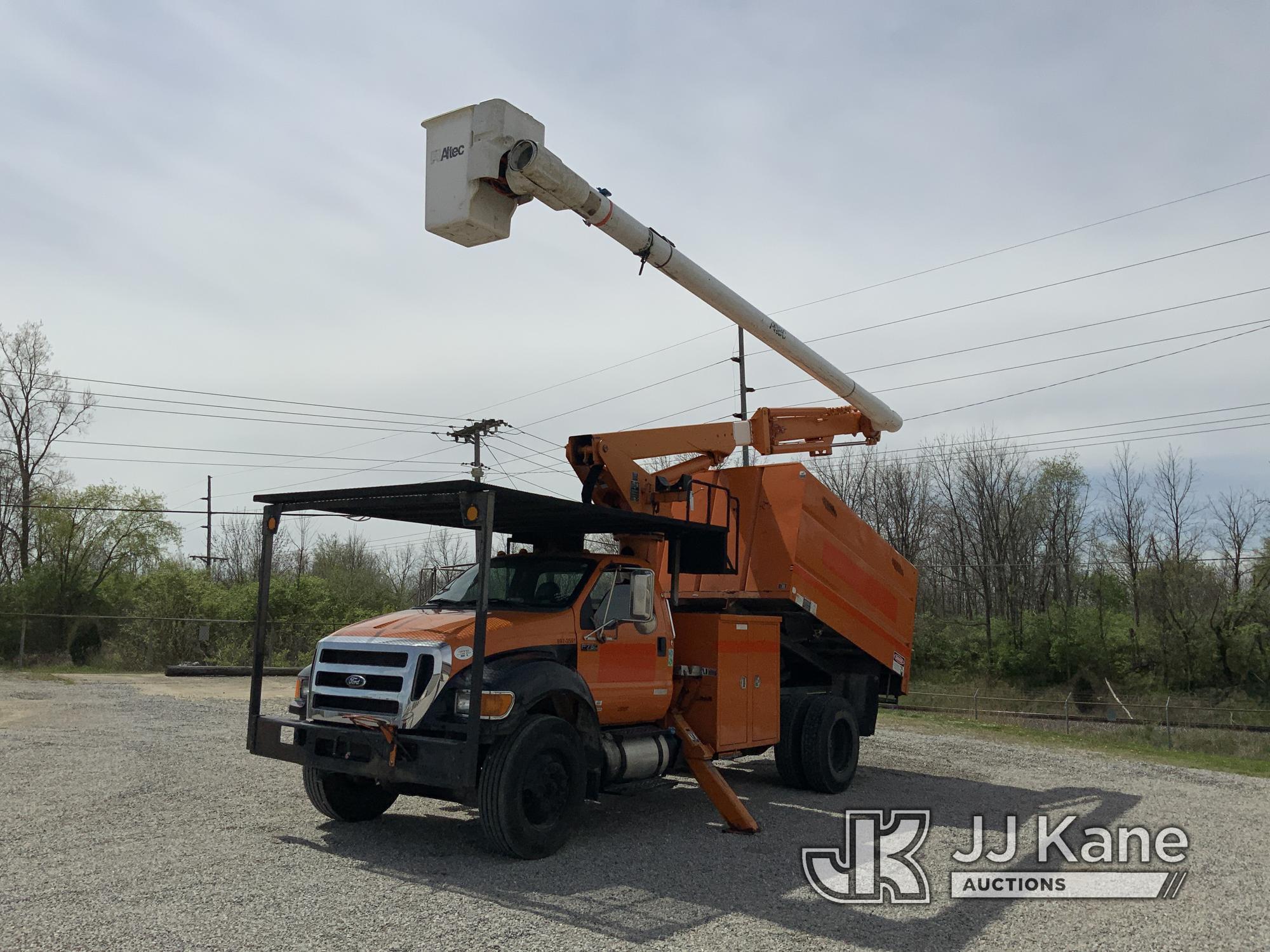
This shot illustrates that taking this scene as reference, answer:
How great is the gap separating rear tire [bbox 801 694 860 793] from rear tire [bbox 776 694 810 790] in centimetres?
4

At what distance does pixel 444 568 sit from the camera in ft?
31.7

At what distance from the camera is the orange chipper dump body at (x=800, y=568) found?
36.6ft

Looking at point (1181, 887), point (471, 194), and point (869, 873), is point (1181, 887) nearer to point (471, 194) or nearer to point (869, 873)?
point (869, 873)

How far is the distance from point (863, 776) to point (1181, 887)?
5.59m

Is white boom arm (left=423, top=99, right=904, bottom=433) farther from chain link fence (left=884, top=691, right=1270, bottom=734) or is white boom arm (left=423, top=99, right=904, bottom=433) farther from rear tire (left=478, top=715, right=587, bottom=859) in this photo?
chain link fence (left=884, top=691, right=1270, bottom=734)

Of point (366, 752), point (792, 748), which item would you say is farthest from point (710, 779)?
point (366, 752)

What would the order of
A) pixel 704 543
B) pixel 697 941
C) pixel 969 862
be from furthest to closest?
pixel 704 543 → pixel 969 862 → pixel 697 941

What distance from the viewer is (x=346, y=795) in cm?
821

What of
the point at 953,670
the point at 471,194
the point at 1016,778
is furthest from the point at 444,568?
the point at 953,670

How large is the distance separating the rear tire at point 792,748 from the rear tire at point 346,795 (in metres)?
4.46

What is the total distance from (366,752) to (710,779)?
322 centimetres

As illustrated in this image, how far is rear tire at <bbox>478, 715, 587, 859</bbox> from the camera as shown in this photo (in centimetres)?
690

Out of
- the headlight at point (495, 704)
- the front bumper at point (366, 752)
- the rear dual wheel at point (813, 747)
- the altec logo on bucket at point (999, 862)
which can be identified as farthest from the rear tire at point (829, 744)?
the front bumper at point (366, 752)

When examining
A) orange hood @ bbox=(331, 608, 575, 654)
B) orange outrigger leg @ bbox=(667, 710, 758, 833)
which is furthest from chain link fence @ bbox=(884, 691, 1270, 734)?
orange hood @ bbox=(331, 608, 575, 654)
